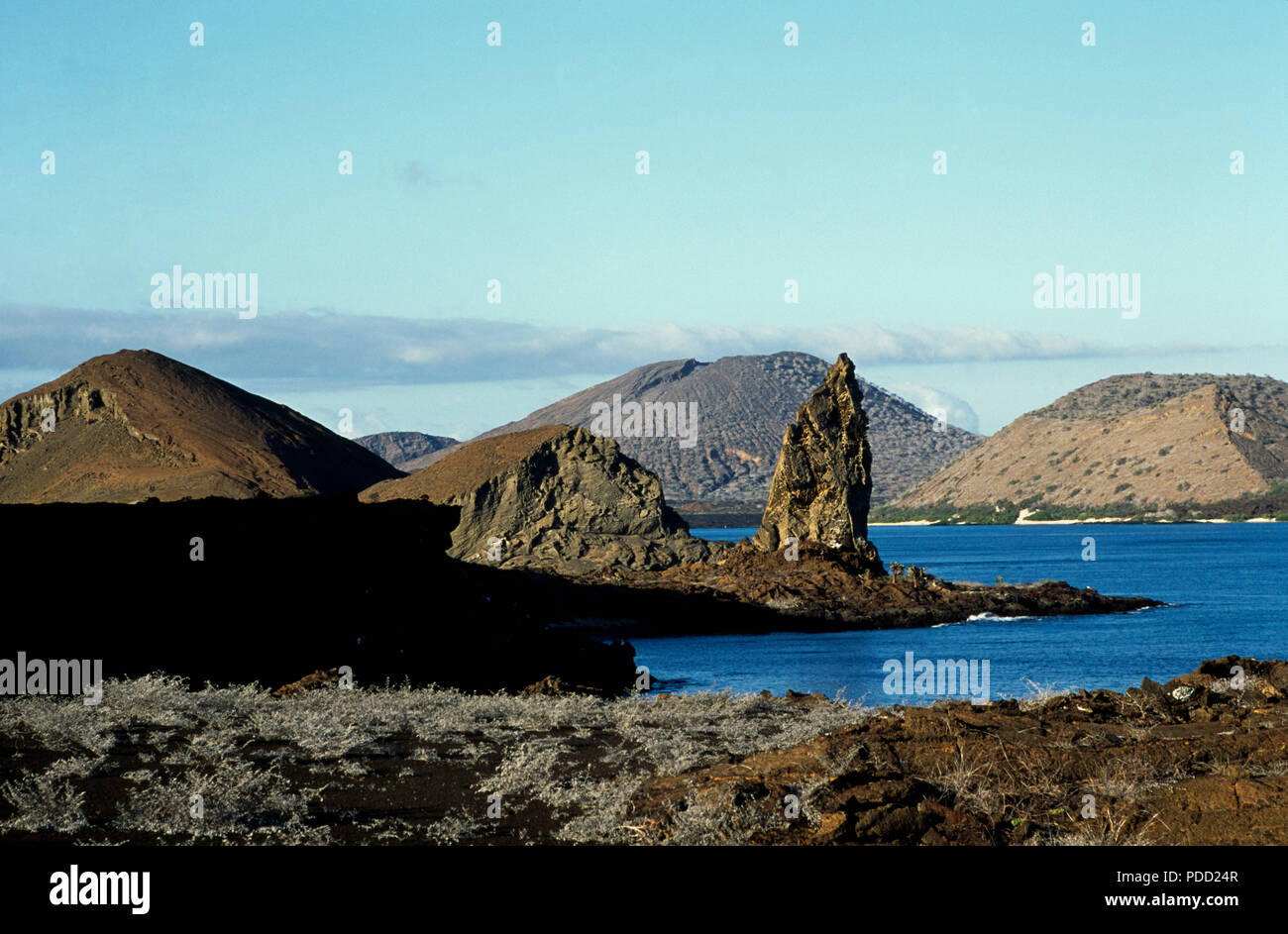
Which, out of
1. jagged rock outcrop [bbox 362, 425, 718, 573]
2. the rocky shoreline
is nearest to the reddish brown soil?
the rocky shoreline

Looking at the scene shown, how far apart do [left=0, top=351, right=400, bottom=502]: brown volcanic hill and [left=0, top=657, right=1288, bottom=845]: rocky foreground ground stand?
221 feet

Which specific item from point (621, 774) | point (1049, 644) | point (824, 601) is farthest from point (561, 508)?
point (621, 774)

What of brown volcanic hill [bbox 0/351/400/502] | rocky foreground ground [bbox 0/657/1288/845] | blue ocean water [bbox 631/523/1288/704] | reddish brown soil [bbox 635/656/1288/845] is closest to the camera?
rocky foreground ground [bbox 0/657/1288/845]

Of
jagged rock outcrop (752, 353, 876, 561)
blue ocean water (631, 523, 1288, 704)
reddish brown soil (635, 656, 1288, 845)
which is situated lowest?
blue ocean water (631, 523, 1288, 704)

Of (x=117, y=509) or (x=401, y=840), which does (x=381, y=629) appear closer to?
(x=117, y=509)

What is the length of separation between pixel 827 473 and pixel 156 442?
5181 centimetres

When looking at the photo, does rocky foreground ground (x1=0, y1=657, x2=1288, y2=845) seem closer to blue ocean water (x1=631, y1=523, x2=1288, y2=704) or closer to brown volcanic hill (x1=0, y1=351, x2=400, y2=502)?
blue ocean water (x1=631, y1=523, x2=1288, y2=704)

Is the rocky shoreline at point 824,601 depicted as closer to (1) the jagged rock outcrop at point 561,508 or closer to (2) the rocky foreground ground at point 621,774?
(1) the jagged rock outcrop at point 561,508

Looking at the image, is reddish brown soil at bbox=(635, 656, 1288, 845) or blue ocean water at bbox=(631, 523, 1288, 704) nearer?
reddish brown soil at bbox=(635, 656, 1288, 845)

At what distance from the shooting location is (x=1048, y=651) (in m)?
49.6

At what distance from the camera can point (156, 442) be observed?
93.9 meters

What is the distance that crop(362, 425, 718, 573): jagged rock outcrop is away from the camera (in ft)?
299

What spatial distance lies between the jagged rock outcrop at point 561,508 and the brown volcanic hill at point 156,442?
378 inches

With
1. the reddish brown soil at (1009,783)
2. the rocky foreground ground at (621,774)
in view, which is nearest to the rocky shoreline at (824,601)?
the rocky foreground ground at (621,774)
